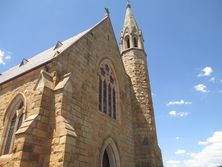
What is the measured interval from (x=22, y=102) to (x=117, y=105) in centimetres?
526

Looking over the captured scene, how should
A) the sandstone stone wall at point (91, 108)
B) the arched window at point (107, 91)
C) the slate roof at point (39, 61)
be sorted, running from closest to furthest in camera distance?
the sandstone stone wall at point (91, 108), the slate roof at point (39, 61), the arched window at point (107, 91)

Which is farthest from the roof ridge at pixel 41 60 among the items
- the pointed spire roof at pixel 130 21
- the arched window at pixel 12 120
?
the pointed spire roof at pixel 130 21

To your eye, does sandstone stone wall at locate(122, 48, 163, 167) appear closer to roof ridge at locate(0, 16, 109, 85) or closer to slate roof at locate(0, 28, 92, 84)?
roof ridge at locate(0, 16, 109, 85)

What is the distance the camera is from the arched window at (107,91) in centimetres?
1046

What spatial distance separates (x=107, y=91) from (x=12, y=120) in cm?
503

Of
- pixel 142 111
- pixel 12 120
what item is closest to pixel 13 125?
pixel 12 120

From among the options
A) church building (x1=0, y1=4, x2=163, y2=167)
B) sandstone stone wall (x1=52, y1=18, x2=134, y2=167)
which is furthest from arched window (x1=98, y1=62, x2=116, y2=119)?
sandstone stone wall (x1=52, y1=18, x2=134, y2=167)

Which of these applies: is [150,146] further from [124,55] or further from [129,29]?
[129,29]

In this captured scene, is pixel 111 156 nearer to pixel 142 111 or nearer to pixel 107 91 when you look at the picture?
pixel 107 91

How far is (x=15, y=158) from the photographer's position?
224 inches

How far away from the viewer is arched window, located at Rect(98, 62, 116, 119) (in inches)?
412

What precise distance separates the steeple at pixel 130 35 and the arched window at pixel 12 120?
31.5 feet

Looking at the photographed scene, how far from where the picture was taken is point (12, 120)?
354 inches

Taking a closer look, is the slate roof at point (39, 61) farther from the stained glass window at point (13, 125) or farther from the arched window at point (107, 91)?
the arched window at point (107, 91)
